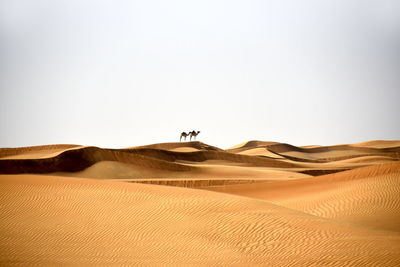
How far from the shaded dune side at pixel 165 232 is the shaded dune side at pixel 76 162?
13.6 meters

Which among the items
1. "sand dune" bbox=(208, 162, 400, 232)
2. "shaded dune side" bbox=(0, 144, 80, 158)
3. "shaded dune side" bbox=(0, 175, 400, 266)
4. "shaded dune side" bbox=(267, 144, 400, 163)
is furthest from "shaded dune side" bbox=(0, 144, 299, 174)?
"shaded dune side" bbox=(267, 144, 400, 163)

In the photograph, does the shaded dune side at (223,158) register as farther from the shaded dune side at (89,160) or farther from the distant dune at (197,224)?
the distant dune at (197,224)

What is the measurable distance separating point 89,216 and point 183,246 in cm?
321

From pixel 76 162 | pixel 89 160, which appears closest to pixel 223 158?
pixel 89 160

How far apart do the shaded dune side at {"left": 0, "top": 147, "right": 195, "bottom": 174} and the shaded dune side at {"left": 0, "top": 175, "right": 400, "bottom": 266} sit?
13552mm

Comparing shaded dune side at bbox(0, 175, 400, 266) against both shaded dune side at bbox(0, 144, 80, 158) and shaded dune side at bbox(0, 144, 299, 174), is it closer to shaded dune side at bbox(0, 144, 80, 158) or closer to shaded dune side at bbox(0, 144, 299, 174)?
shaded dune side at bbox(0, 144, 299, 174)

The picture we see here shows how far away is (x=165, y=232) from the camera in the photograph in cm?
1105

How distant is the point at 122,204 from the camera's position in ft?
44.0

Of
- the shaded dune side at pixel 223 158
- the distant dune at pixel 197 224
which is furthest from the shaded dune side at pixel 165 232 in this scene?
the shaded dune side at pixel 223 158

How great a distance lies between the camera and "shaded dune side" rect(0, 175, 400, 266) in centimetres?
887

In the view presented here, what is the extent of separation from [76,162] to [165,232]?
862 inches

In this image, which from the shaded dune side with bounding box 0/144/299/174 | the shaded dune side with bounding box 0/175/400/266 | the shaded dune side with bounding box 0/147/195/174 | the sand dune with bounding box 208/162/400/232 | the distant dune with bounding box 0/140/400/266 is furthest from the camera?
the shaded dune side with bounding box 0/144/299/174

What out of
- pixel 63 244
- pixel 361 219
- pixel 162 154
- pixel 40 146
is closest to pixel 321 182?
pixel 361 219

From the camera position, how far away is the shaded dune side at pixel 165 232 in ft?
29.1
